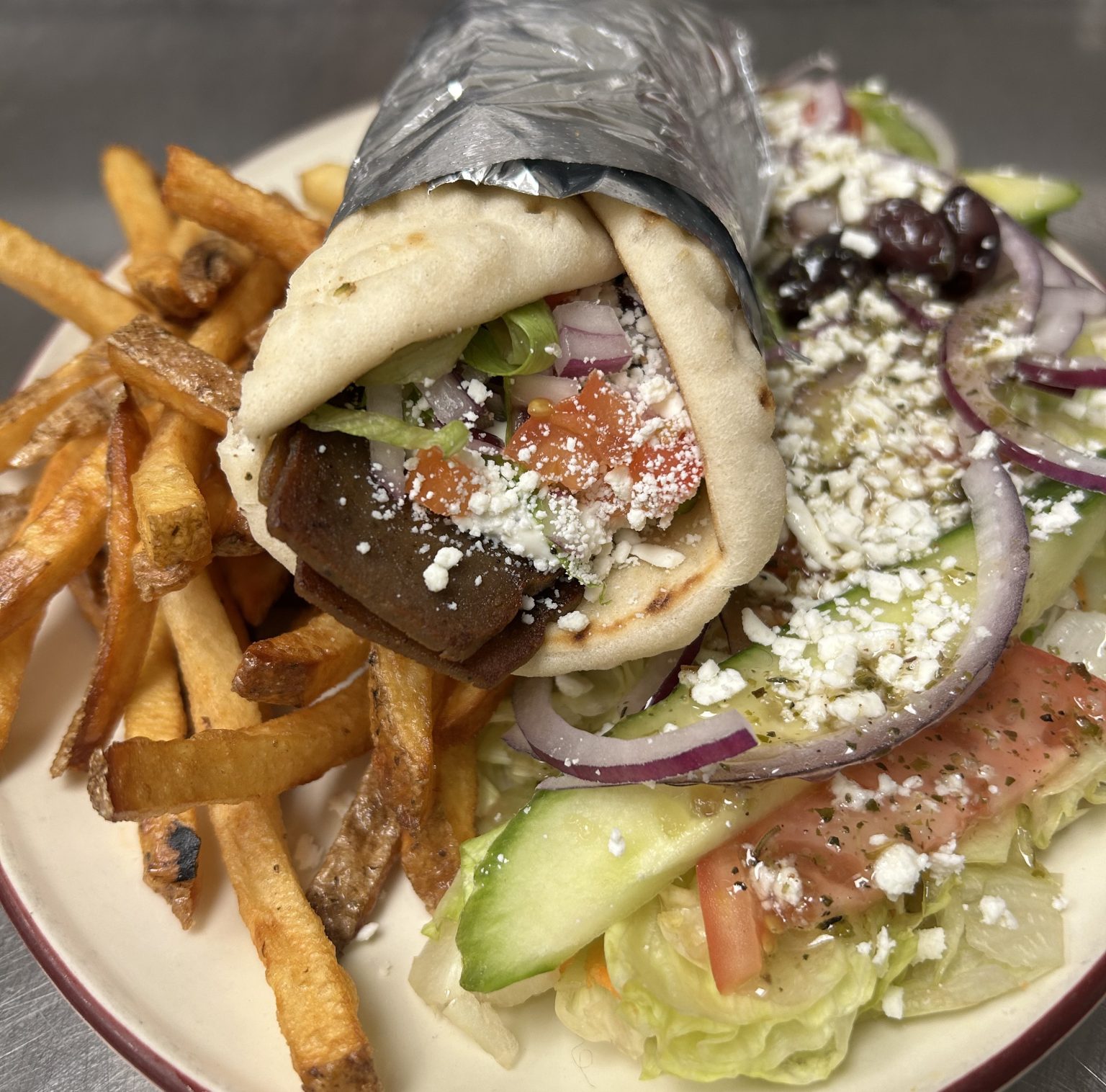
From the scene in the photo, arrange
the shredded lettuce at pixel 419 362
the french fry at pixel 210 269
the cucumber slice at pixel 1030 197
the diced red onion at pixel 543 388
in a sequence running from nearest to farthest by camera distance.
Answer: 1. the shredded lettuce at pixel 419 362
2. the diced red onion at pixel 543 388
3. the french fry at pixel 210 269
4. the cucumber slice at pixel 1030 197

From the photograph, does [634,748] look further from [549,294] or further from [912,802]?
[549,294]

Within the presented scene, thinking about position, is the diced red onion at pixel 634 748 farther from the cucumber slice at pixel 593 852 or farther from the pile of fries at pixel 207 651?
the pile of fries at pixel 207 651

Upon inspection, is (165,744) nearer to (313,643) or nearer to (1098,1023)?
(313,643)

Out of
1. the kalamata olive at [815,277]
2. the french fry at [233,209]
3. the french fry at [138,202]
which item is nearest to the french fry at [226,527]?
the french fry at [233,209]

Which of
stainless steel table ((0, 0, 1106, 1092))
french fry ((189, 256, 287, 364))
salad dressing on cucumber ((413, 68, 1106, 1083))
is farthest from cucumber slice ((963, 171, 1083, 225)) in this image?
french fry ((189, 256, 287, 364))

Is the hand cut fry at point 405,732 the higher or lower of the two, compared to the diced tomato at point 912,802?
higher

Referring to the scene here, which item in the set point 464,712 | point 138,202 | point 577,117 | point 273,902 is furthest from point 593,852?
point 138,202
